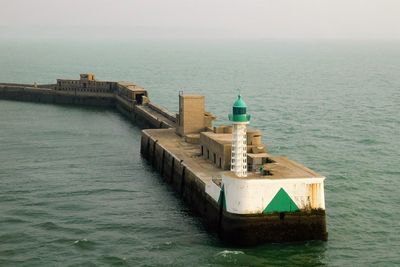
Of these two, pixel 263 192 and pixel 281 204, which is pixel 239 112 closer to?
pixel 263 192

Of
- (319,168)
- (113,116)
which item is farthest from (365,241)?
(113,116)

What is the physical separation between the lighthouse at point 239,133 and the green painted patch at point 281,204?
9.72 feet

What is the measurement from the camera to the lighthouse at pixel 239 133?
41.3m

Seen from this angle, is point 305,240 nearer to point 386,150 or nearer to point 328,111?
point 386,150

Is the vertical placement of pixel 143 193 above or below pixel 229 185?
below

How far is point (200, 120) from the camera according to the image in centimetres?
6544

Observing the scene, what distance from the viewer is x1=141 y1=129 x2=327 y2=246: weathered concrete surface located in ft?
131

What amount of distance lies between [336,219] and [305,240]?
594 cm

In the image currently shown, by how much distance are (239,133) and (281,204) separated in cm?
528

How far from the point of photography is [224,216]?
40.8 metres

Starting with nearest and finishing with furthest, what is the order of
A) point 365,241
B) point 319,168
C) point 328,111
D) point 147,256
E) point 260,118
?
point 147,256, point 365,241, point 319,168, point 260,118, point 328,111

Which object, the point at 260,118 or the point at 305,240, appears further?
the point at 260,118

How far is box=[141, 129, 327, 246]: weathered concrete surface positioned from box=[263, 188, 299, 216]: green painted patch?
371 mm

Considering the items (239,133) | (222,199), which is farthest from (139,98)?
(222,199)
